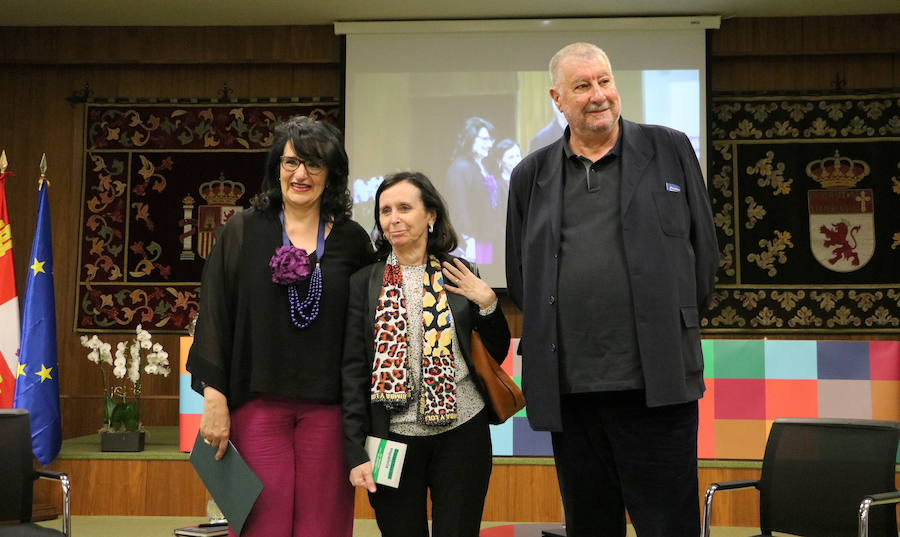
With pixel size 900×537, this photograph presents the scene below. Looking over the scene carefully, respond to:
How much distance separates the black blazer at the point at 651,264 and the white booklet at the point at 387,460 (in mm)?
317

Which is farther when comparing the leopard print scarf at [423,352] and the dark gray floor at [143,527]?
the dark gray floor at [143,527]

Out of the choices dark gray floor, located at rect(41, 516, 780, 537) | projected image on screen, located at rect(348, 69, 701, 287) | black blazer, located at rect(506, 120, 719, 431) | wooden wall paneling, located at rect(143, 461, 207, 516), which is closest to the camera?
black blazer, located at rect(506, 120, 719, 431)

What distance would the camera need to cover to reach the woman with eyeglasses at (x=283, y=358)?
86.3 inches

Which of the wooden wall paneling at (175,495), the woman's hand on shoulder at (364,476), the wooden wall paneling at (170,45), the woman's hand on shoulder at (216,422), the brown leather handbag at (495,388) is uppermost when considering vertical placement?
the wooden wall paneling at (170,45)

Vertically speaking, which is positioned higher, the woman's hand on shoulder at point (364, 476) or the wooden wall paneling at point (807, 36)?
the wooden wall paneling at point (807, 36)

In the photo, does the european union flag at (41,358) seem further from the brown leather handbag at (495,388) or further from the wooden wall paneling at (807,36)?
the wooden wall paneling at (807,36)

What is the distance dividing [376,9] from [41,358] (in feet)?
9.95

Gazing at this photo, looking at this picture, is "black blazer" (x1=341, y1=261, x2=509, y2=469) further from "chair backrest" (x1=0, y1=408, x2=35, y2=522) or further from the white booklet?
"chair backrest" (x1=0, y1=408, x2=35, y2=522)

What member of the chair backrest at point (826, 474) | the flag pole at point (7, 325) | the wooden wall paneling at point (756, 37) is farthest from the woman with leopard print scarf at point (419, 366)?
the wooden wall paneling at point (756, 37)

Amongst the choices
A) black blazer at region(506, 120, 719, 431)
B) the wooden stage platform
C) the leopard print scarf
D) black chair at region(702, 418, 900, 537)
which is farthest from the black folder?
the wooden stage platform

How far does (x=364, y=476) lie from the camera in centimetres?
209

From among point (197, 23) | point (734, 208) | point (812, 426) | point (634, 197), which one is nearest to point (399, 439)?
point (634, 197)

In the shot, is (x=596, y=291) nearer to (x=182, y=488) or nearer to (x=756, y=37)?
(x=182, y=488)

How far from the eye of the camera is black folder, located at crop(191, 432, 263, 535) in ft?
7.07
